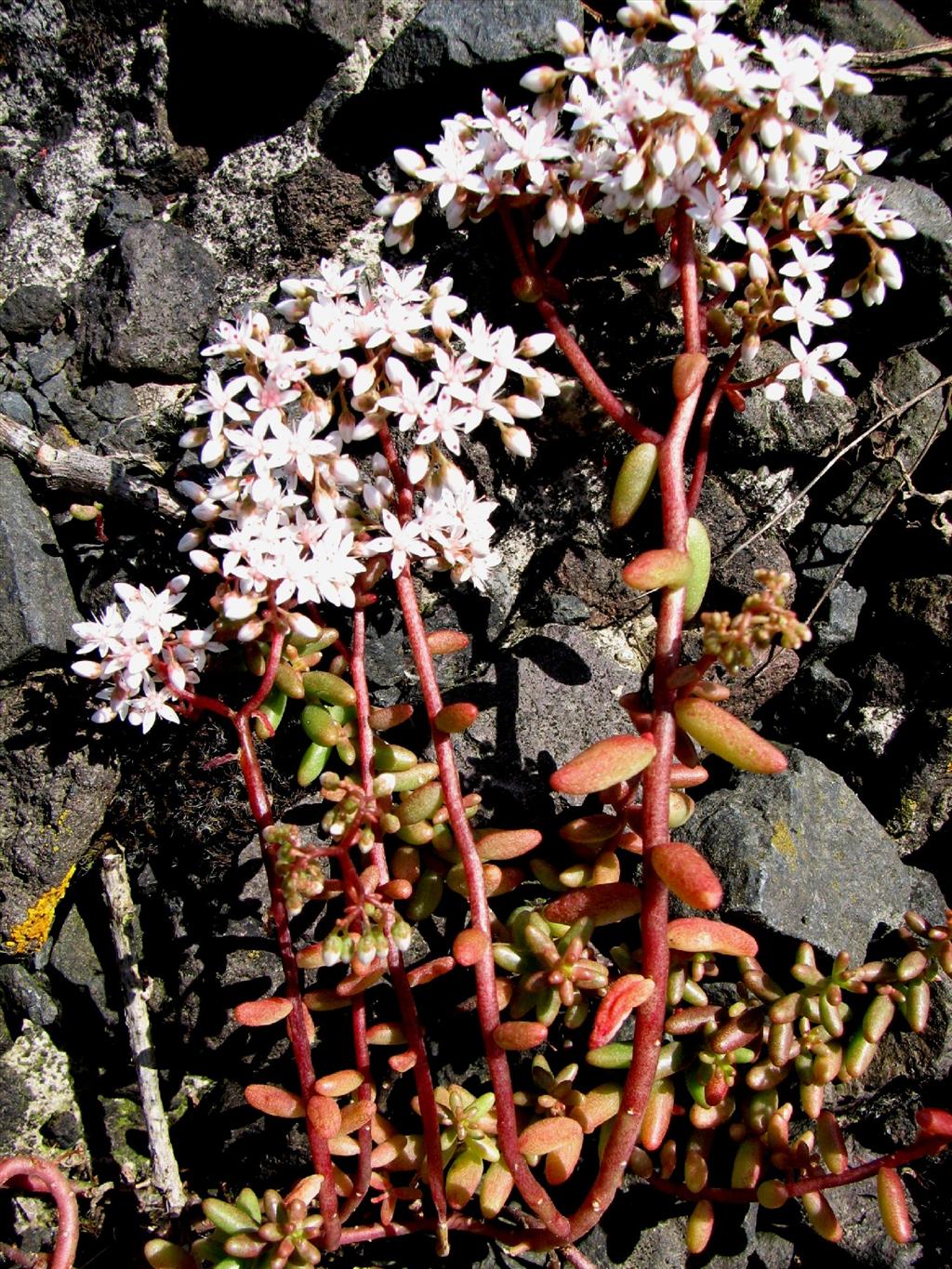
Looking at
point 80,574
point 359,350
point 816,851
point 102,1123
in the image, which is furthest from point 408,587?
point 102,1123

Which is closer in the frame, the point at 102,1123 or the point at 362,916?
the point at 362,916

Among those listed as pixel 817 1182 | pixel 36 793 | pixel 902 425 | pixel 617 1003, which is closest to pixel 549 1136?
pixel 617 1003

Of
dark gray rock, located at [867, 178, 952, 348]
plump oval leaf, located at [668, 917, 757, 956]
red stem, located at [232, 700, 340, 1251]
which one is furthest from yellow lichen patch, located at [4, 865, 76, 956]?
dark gray rock, located at [867, 178, 952, 348]

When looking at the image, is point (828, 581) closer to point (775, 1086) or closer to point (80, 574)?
point (775, 1086)

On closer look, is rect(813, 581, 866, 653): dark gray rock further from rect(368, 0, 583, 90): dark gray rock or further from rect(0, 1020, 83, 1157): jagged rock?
rect(0, 1020, 83, 1157): jagged rock

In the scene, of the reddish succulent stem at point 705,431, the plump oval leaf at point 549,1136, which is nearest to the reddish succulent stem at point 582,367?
the reddish succulent stem at point 705,431

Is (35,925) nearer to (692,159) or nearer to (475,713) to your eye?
(475,713)

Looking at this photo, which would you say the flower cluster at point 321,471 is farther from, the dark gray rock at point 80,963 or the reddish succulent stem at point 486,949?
the dark gray rock at point 80,963
